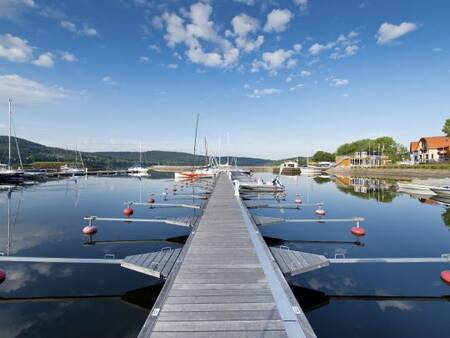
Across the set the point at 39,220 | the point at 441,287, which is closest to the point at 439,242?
the point at 441,287

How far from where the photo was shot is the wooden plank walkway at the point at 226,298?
498cm

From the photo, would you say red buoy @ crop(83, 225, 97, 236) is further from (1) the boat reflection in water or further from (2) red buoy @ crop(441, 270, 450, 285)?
(1) the boat reflection in water

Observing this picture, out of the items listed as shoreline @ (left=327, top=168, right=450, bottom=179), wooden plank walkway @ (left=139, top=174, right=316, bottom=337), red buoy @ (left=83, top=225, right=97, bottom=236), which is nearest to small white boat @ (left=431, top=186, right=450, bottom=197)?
shoreline @ (left=327, top=168, right=450, bottom=179)

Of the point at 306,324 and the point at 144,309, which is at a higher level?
the point at 306,324

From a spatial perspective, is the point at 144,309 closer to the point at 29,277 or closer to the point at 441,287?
the point at 29,277

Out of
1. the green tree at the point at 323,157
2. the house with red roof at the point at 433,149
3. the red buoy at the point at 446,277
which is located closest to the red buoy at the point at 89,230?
the red buoy at the point at 446,277

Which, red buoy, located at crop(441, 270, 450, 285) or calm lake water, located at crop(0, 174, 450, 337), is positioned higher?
red buoy, located at crop(441, 270, 450, 285)

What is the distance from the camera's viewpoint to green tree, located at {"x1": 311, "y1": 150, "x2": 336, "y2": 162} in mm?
141700

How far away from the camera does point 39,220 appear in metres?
21.7

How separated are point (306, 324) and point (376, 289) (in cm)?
646

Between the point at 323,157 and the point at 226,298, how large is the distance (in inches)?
5747

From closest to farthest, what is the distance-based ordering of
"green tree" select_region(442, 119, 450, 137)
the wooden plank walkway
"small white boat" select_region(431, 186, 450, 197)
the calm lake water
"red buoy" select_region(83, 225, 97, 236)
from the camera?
the wooden plank walkway
the calm lake water
"red buoy" select_region(83, 225, 97, 236)
"small white boat" select_region(431, 186, 450, 197)
"green tree" select_region(442, 119, 450, 137)

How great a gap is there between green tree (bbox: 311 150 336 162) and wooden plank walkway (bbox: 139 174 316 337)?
464 feet

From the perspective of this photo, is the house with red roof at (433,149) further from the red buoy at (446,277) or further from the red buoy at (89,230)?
the red buoy at (89,230)
